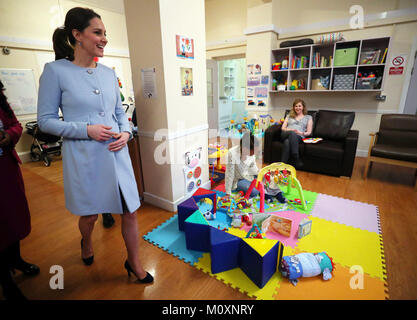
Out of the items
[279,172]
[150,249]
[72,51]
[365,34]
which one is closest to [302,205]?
[279,172]

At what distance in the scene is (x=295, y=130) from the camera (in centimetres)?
348

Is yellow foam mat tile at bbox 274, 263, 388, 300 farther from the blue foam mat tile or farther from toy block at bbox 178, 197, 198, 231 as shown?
toy block at bbox 178, 197, 198, 231

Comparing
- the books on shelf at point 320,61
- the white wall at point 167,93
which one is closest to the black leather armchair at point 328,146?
the books on shelf at point 320,61

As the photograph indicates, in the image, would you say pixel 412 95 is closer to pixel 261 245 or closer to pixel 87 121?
pixel 261 245

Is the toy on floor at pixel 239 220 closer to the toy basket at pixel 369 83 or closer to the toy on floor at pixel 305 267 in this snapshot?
the toy on floor at pixel 305 267

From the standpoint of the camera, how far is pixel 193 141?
2422mm

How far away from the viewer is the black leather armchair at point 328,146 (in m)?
3.02

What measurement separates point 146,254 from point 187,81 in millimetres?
1550

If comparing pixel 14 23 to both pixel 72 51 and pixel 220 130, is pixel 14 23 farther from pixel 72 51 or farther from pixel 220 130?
pixel 220 130

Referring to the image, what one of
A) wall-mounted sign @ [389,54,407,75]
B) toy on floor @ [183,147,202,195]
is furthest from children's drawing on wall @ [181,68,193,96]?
wall-mounted sign @ [389,54,407,75]

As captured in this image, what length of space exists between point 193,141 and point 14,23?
391cm

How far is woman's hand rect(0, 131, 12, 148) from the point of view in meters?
1.19

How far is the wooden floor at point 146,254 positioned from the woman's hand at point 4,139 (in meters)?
Answer: 0.94

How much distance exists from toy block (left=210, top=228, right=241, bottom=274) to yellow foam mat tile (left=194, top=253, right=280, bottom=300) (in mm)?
42
